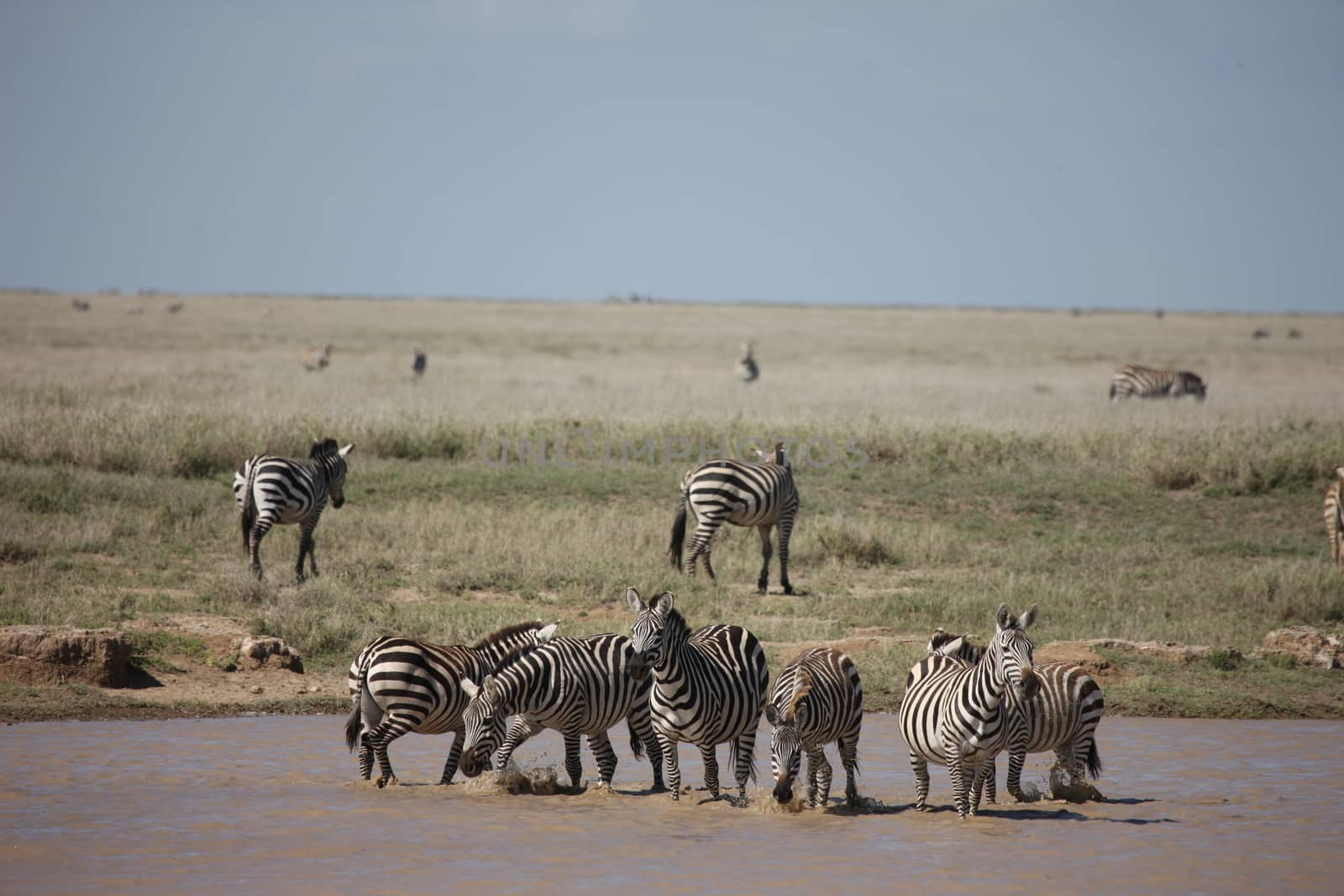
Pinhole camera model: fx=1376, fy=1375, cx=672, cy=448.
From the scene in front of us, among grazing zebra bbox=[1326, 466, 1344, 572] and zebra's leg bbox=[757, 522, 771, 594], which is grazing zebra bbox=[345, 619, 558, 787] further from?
grazing zebra bbox=[1326, 466, 1344, 572]

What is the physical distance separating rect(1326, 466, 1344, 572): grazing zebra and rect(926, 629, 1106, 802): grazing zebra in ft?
31.2

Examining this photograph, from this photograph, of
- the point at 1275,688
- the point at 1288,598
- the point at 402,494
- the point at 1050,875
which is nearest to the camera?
the point at 1050,875

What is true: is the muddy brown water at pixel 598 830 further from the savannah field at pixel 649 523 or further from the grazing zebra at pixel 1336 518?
the grazing zebra at pixel 1336 518

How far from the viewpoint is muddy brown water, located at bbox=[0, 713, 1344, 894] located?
280 inches

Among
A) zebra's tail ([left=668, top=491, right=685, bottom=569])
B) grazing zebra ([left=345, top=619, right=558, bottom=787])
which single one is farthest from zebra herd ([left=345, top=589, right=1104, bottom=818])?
zebra's tail ([left=668, top=491, right=685, bottom=569])

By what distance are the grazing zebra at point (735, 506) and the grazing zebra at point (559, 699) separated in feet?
24.0

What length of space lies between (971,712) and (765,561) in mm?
8385

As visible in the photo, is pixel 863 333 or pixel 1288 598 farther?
pixel 863 333

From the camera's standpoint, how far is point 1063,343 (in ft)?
236

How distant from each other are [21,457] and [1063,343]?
5995 centimetres

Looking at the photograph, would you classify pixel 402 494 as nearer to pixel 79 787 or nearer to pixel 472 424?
pixel 472 424

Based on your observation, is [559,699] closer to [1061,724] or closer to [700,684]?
[700,684]

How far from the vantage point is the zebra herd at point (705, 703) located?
Answer: 310 inches

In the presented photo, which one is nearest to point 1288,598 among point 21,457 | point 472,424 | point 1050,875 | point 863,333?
point 1050,875
